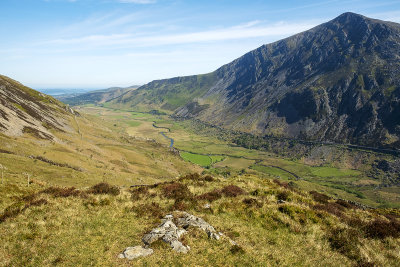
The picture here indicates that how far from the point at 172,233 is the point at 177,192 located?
29.4ft

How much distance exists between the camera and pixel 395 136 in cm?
19400

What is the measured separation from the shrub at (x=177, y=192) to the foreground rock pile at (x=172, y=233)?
4199mm

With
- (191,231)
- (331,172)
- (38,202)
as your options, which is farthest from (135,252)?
(331,172)

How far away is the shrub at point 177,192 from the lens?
22.4 meters

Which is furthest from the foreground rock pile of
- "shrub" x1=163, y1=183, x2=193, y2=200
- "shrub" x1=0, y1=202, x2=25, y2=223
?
"shrub" x1=0, y1=202, x2=25, y2=223

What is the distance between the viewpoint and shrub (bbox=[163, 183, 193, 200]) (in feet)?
73.6

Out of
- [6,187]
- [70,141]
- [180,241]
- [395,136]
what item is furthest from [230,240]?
[395,136]

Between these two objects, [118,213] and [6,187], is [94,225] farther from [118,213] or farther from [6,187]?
[6,187]

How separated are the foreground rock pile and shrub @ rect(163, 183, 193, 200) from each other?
4.20 metres

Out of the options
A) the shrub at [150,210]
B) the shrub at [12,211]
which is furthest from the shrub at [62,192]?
the shrub at [150,210]

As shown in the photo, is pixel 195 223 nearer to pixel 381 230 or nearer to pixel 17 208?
pixel 17 208

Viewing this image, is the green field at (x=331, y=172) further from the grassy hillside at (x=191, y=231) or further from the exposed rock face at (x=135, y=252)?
the exposed rock face at (x=135, y=252)

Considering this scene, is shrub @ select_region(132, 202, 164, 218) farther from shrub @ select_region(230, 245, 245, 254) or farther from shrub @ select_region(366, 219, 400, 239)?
shrub @ select_region(366, 219, 400, 239)

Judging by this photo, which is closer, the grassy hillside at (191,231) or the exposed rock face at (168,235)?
the grassy hillside at (191,231)
